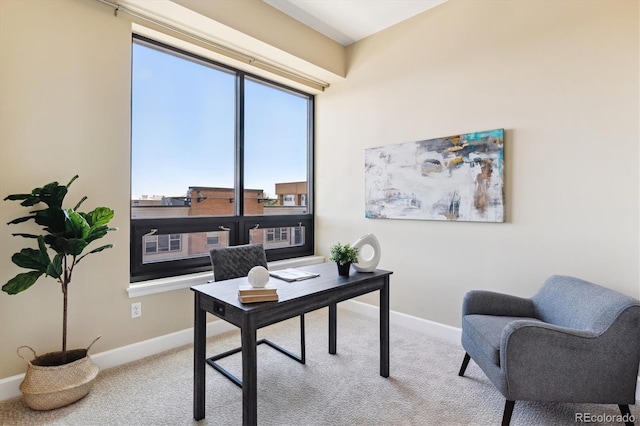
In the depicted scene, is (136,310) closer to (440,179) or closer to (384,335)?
(384,335)

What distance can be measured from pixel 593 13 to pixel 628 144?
946mm

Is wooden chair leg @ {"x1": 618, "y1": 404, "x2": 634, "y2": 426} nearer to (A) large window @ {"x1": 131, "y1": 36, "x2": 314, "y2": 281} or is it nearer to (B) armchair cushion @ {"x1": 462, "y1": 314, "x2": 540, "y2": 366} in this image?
(B) armchair cushion @ {"x1": 462, "y1": 314, "x2": 540, "y2": 366}

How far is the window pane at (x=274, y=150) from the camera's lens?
3.56m

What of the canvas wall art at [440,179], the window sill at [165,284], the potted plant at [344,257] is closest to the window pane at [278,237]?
the window sill at [165,284]

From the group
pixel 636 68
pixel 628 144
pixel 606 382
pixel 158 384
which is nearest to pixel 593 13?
pixel 636 68

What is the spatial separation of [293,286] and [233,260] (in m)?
0.63

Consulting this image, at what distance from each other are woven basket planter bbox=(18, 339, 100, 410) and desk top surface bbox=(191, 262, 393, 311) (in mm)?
938

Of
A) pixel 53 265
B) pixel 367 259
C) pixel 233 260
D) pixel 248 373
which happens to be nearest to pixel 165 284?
pixel 233 260

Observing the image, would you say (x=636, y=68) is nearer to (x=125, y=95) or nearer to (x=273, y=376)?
(x=273, y=376)

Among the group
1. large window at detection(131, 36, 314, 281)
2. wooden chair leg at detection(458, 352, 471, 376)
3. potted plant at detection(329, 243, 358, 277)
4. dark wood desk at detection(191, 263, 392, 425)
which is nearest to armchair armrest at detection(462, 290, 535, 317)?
wooden chair leg at detection(458, 352, 471, 376)

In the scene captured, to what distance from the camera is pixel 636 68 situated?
2.10 m

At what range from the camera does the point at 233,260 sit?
240 cm

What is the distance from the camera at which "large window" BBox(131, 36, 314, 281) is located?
2.80m

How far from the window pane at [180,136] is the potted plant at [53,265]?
0.77m
